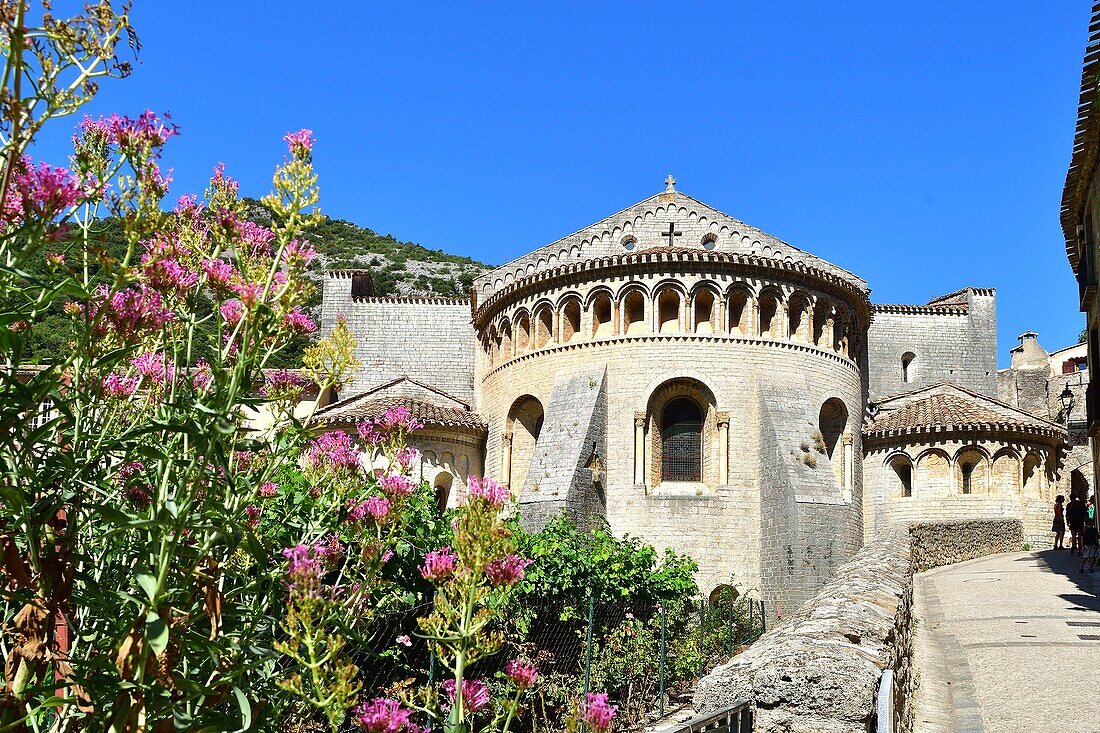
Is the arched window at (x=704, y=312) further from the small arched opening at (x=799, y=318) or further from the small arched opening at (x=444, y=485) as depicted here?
the small arched opening at (x=444, y=485)

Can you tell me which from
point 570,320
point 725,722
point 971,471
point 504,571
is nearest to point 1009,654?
point 725,722

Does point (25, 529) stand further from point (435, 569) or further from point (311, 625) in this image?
point (435, 569)

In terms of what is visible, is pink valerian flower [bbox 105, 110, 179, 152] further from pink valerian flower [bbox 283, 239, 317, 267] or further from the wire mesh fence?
the wire mesh fence

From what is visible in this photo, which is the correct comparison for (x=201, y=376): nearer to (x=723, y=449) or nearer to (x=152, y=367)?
(x=152, y=367)

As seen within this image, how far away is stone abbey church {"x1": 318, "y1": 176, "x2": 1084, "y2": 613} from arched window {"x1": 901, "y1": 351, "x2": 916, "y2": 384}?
321 cm

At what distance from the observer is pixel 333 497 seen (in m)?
4.12

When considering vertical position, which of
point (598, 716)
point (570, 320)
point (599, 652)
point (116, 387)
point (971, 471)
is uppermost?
point (570, 320)

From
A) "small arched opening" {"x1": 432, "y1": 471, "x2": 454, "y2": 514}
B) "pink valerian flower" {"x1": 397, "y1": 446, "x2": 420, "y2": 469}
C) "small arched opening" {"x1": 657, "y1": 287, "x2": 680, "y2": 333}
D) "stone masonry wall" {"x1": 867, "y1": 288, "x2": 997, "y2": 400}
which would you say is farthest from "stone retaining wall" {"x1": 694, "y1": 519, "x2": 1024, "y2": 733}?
"stone masonry wall" {"x1": 867, "y1": 288, "x2": 997, "y2": 400}

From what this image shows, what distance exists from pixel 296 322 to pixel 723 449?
18748 millimetres

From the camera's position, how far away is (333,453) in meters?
3.81

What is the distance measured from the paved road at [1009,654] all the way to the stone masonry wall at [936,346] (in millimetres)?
13791

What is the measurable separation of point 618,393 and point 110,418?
18.4 metres

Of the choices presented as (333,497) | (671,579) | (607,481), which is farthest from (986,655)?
(607,481)

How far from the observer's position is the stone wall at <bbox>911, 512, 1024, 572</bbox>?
21212 millimetres
